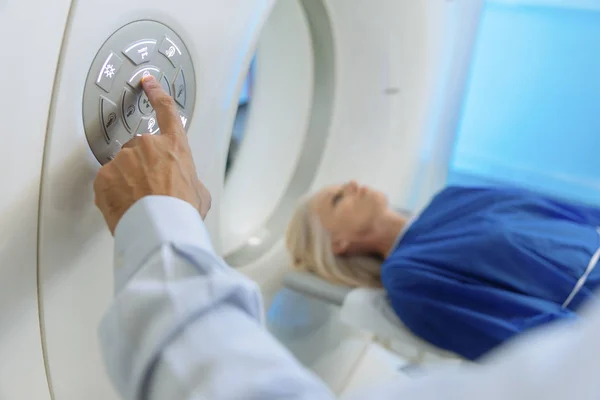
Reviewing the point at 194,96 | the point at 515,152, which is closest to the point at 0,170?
the point at 194,96

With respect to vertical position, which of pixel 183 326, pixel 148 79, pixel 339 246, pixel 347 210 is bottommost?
pixel 339 246

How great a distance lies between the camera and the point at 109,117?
1.56ft

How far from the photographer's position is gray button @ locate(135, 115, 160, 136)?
51 cm

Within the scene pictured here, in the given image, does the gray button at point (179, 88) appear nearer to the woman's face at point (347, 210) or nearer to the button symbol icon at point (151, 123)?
the button symbol icon at point (151, 123)

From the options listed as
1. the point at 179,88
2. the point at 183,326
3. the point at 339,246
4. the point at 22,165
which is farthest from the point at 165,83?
the point at 339,246

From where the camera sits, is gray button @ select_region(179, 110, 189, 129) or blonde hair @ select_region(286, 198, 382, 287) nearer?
gray button @ select_region(179, 110, 189, 129)

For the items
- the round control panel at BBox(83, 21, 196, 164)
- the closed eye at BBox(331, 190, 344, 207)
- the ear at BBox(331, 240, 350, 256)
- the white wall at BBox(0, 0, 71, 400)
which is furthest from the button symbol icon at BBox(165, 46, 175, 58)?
the ear at BBox(331, 240, 350, 256)

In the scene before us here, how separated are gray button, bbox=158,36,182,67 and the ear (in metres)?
0.95

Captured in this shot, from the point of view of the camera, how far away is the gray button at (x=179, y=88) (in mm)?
534

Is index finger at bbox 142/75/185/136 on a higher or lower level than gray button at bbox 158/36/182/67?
lower

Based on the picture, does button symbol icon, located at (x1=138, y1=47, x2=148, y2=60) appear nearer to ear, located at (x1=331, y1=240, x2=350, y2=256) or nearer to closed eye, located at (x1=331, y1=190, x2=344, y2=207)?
closed eye, located at (x1=331, y1=190, x2=344, y2=207)

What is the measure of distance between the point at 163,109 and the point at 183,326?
22cm

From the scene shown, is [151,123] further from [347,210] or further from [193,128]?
[347,210]

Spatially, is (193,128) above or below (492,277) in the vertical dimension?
above
